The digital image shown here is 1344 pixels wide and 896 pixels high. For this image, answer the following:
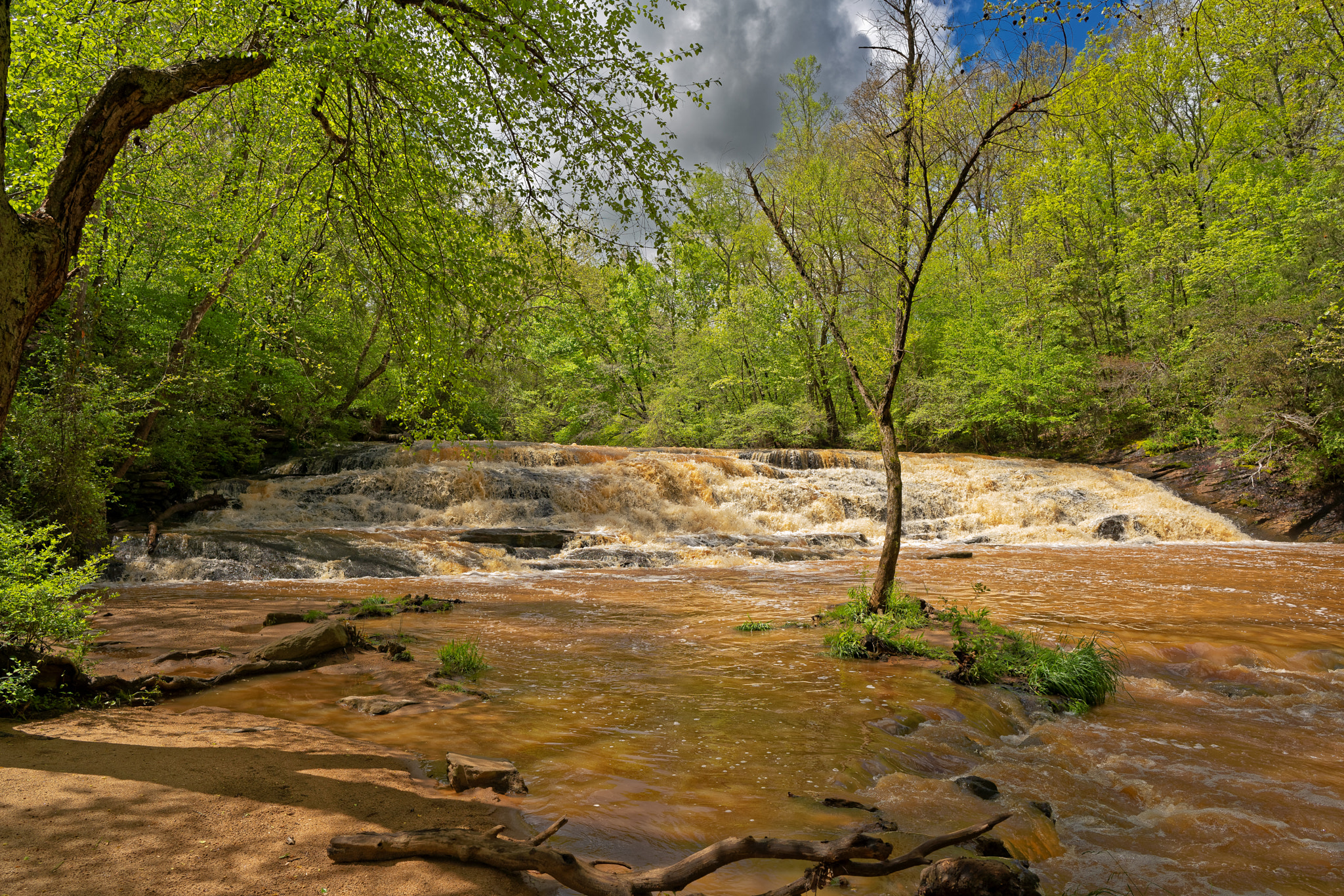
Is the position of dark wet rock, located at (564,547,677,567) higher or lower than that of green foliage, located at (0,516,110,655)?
lower

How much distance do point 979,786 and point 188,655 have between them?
581 centimetres

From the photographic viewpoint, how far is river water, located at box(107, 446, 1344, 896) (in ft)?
9.52

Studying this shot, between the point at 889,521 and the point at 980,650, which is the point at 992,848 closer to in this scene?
the point at 980,650

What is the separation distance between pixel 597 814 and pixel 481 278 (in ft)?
15.2

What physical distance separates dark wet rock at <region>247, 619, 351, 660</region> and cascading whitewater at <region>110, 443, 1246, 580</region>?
5.83m

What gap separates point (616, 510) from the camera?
53.6 ft

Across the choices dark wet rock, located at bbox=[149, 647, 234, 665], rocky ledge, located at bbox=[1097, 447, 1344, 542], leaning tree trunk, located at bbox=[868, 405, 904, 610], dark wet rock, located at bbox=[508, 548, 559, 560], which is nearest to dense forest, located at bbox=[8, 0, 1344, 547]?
rocky ledge, located at bbox=[1097, 447, 1344, 542]

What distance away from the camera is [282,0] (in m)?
4.14

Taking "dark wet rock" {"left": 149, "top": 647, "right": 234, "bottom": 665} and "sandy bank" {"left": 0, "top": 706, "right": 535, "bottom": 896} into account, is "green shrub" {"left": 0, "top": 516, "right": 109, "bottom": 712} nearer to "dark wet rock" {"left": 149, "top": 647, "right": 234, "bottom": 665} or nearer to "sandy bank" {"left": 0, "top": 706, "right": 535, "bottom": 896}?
"sandy bank" {"left": 0, "top": 706, "right": 535, "bottom": 896}

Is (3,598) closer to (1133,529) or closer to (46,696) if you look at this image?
(46,696)

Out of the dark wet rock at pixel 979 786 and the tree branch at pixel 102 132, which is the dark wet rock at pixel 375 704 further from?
the dark wet rock at pixel 979 786

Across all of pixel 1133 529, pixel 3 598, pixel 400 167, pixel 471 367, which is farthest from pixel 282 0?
pixel 1133 529

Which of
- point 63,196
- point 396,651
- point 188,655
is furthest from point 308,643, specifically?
point 63,196

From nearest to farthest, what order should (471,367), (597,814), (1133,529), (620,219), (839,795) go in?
(597,814) < (839,795) < (620,219) < (471,367) < (1133,529)
